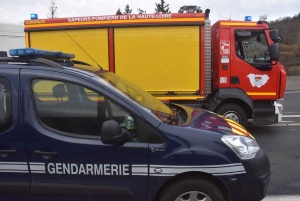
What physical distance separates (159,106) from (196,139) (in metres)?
0.77

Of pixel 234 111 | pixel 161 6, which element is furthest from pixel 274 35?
pixel 161 6

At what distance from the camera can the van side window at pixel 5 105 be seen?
107 inches

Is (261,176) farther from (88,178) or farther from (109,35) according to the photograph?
(109,35)

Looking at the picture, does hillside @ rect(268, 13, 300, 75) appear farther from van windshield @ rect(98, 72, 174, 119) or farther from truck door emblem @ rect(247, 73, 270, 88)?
van windshield @ rect(98, 72, 174, 119)

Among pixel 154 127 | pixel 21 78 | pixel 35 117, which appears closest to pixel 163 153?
pixel 154 127

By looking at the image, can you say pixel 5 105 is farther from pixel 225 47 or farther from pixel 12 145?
pixel 225 47

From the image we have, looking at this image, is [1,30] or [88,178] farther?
[1,30]

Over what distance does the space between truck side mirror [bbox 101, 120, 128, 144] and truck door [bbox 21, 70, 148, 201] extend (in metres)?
0.10

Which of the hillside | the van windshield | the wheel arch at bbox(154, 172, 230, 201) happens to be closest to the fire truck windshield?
the van windshield

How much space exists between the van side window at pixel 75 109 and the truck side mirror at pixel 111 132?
0.50 ft

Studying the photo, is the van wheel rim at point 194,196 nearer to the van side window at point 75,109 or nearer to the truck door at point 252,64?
the van side window at point 75,109

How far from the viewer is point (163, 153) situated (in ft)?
8.80

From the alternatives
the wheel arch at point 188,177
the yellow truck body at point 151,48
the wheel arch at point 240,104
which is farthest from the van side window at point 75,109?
the wheel arch at point 240,104

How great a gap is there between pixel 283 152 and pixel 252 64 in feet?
6.59
